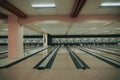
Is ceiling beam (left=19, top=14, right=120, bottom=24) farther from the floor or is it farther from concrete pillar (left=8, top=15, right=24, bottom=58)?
the floor

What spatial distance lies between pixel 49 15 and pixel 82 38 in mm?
18746

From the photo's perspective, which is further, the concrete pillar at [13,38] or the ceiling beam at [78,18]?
the ceiling beam at [78,18]

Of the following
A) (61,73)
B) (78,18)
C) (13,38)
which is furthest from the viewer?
(78,18)

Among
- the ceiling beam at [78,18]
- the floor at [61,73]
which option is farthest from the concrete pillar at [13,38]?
the floor at [61,73]

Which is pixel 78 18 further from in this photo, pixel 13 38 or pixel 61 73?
pixel 61 73

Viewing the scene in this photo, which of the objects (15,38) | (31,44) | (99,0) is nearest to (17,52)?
(15,38)

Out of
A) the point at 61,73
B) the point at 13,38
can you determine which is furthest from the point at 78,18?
the point at 61,73

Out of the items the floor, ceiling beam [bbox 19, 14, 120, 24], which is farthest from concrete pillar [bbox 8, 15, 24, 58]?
the floor

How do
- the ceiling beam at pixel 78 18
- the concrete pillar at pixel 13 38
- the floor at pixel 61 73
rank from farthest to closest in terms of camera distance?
the ceiling beam at pixel 78 18 < the concrete pillar at pixel 13 38 < the floor at pixel 61 73

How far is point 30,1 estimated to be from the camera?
245 inches

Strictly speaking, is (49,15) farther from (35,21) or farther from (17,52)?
(17,52)

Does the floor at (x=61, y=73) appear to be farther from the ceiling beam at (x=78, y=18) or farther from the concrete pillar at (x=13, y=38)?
the ceiling beam at (x=78, y=18)

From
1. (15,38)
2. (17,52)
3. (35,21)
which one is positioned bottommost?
(17,52)

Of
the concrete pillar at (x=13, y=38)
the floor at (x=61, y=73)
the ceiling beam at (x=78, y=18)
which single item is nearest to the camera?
the floor at (x=61, y=73)
